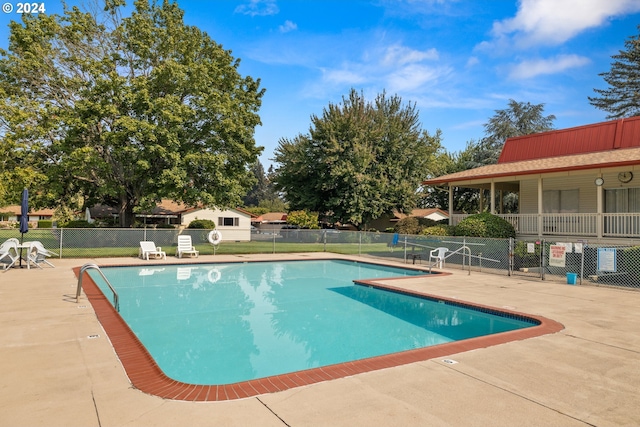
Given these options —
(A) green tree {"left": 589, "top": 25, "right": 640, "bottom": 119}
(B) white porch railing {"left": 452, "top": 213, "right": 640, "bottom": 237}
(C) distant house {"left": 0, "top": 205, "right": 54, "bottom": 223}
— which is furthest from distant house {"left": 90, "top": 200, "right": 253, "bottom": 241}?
(A) green tree {"left": 589, "top": 25, "right": 640, "bottom": 119}

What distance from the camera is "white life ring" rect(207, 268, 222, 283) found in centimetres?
1447

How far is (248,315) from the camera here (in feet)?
31.0

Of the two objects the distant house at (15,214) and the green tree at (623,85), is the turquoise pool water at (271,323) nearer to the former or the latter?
the green tree at (623,85)

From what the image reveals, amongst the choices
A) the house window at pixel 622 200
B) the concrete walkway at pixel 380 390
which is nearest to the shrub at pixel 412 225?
the house window at pixel 622 200

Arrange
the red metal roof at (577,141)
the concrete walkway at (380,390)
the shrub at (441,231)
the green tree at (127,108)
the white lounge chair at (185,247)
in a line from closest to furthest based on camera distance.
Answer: the concrete walkway at (380,390) < the red metal roof at (577,141) < the shrub at (441,231) < the white lounge chair at (185,247) < the green tree at (127,108)

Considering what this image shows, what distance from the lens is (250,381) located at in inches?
168

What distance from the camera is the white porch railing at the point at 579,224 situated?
14.6 meters

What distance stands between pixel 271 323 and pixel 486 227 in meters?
11.7

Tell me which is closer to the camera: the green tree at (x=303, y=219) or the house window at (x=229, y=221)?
the green tree at (x=303, y=219)

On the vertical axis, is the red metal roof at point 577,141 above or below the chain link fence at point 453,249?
above

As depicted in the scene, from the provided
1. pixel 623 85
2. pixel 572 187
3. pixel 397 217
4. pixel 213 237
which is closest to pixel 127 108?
pixel 213 237

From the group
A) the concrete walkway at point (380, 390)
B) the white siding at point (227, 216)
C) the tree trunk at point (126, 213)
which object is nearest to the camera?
the concrete walkway at point (380, 390)

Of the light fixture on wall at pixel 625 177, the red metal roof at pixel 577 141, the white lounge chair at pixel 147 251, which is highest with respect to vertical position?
the red metal roof at pixel 577 141

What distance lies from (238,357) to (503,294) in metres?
6.92
